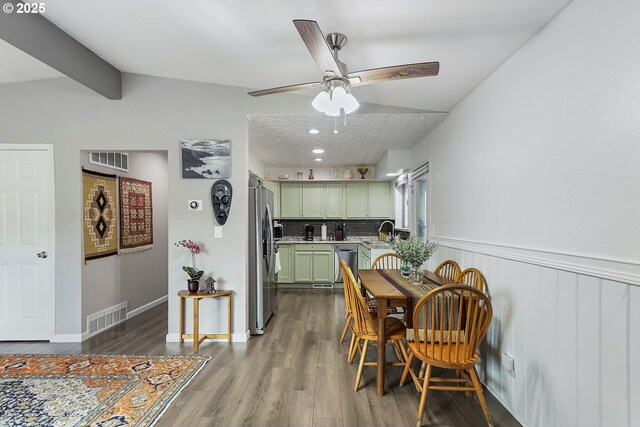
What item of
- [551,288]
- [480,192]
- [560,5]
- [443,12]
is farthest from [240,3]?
[551,288]

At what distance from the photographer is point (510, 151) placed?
2.14 metres

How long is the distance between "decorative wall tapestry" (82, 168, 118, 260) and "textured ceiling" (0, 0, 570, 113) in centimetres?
119

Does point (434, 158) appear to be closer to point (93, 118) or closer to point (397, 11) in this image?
point (397, 11)

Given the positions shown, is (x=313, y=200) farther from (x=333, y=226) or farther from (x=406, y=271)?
(x=406, y=271)

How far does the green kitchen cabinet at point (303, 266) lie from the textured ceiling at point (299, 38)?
3.51m

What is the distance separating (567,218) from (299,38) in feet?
6.45

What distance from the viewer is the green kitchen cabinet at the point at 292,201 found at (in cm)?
633

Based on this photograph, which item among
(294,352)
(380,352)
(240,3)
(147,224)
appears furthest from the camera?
(147,224)

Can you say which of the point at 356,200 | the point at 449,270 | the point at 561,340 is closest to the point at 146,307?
the point at 356,200

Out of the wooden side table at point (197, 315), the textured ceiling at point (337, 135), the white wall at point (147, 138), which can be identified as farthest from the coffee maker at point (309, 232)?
the wooden side table at point (197, 315)

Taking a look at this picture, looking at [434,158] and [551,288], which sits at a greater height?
[434,158]

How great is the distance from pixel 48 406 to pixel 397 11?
132 inches

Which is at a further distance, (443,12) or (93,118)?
(93,118)

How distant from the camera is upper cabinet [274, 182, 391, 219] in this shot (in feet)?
20.5
